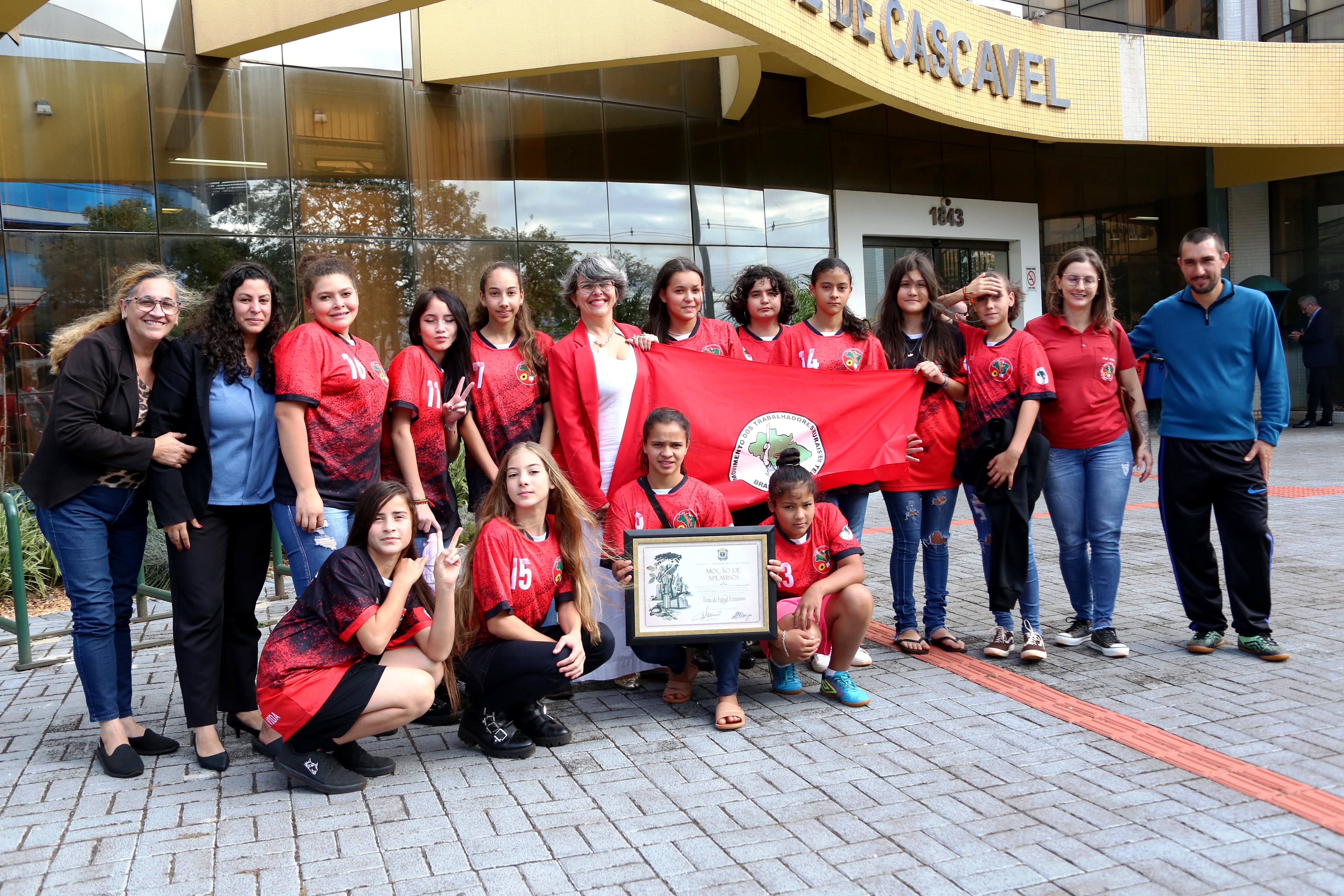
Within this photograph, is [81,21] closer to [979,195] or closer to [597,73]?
[597,73]

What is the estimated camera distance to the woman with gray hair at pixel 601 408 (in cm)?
527

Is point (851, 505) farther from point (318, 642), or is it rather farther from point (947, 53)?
point (947, 53)

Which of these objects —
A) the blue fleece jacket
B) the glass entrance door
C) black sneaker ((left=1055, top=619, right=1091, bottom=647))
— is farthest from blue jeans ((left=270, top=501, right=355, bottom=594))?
the glass entrance door

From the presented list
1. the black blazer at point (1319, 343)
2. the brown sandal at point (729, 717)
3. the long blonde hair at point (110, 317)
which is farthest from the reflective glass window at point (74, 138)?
the black blazer at point (1319, 343)

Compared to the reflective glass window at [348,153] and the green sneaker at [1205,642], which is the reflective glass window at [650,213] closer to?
the reflective glass window at [348,153]

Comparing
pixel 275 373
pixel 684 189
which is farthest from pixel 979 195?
pixel 275 373

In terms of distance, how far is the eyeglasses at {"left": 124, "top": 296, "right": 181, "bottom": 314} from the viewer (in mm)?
4383

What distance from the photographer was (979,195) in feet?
62.3

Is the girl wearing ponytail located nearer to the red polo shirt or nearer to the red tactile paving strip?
the red tactile paving strip

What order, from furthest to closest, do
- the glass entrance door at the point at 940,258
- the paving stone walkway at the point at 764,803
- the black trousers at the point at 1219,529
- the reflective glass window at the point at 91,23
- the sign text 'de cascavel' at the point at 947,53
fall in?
the glass entrance door at the point at 940,258 → the sign text 'de cascavel' at the point at 947,53 → the reflective glass window at the point at 91,23 → the black trousers at the point at 1219,529 → the paving stone walkway at the point at 764,803

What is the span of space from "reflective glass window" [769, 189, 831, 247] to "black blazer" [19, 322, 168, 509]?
13046 millimetres

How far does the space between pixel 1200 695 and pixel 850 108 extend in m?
13.0

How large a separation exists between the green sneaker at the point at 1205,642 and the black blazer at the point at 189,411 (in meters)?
5.09

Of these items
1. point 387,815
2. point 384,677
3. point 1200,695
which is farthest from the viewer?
point 1200,695
